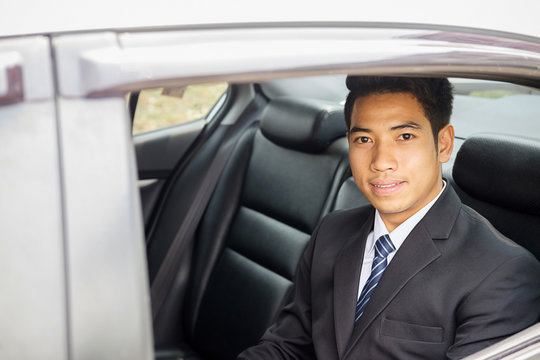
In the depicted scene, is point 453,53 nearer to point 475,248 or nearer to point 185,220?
point 475,248

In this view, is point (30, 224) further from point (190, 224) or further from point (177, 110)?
point (177, 110)

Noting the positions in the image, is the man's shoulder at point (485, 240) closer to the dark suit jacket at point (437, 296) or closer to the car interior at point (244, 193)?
the dark suit jacket at point (437, 296)

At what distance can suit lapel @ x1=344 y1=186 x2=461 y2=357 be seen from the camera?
4.67ft

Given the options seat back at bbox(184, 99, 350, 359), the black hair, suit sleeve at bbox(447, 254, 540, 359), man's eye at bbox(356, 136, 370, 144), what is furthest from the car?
seat back at bbox(184, 99, 350, 359)

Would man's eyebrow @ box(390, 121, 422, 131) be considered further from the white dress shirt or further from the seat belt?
the seat belt

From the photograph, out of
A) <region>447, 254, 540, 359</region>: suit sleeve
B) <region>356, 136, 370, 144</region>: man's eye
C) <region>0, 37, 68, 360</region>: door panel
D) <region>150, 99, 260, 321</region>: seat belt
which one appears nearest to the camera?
<region>0, 37, 68, 360</region>: door panel

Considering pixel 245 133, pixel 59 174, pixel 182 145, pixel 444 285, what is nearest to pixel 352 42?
pixel 59 174

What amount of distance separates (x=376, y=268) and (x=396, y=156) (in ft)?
0.82

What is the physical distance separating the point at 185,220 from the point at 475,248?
1610mm

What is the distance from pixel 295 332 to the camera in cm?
174

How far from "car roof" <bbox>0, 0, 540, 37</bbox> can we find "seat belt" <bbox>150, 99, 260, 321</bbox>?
1.89m

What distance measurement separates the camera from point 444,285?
1.38 meters

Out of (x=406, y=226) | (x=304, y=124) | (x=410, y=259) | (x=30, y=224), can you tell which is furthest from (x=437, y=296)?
(x=304, y=124)

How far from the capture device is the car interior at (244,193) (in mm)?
2443
